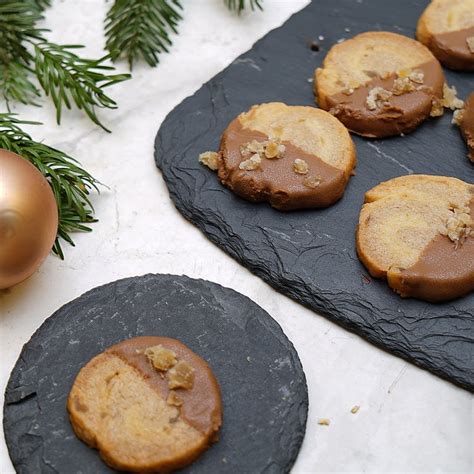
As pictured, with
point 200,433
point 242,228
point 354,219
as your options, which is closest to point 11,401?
point 200,433

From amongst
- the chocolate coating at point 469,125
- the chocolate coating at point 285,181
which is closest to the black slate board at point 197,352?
the chocolate coating at point 285,181

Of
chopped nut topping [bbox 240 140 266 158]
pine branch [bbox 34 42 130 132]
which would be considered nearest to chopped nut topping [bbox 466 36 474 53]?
chopped nut topping [bbox 240 140 266 158]

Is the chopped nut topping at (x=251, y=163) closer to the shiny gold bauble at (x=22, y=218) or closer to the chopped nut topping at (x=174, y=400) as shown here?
Result: the shiny gold bauble at (x=22, y=218)

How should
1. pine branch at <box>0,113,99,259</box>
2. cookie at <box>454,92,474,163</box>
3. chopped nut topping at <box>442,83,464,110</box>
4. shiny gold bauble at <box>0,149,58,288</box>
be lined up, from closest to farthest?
1. shiny gold bauble at <box>0,149,58,288</box>
2. pine branch at <box>0,113,99,259</box>
3. cookie at <box>454,92,474,163</box>
4. chopped nut topping at <box>442,83,464,110</box>

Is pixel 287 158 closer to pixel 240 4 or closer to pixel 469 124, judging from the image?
pixel 469 124

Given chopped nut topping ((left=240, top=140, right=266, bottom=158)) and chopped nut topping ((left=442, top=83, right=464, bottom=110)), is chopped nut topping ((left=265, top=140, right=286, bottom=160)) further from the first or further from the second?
chopped nut topping ((left=442, top=83, right=464, bottom=110))

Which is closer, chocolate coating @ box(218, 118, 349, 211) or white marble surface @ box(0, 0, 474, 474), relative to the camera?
white marble surface @ box(0, 0, 474, 474)

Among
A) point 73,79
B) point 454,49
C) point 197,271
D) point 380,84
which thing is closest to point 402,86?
point 380,84
